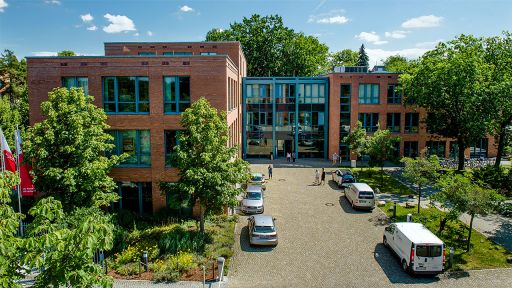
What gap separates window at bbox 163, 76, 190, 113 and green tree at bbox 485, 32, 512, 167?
84.1ft

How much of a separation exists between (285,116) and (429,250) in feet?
100

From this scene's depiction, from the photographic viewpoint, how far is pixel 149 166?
80.2 ft

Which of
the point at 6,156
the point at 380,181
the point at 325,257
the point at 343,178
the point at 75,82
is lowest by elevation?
the point at 325,257

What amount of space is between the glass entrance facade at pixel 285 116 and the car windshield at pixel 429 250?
1160 inches

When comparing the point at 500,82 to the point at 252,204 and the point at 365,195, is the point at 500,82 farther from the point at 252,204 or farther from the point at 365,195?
the point at 252,204

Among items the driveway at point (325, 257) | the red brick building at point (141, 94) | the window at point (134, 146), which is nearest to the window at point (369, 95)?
the driveway at point (325, 257)

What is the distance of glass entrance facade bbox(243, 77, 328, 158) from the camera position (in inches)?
1811

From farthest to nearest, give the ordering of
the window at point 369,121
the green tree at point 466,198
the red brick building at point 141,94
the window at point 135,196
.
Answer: the window at point 369,121, the window at point 135,196, the red brick building at point 141,94, the green tree at point 466,198

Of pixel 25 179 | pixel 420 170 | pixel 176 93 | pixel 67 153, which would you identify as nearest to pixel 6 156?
pixel 25 179

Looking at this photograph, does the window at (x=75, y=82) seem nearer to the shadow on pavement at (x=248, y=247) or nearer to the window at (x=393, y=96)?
the shadow on pavement at (x=248, y=247)

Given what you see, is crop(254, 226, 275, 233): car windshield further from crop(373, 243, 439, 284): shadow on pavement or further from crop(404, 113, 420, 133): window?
crop(404, 113, 420, 133): window

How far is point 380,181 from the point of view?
35562 mm

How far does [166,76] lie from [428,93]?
78.8ft

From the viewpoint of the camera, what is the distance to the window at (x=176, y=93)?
23984mm
